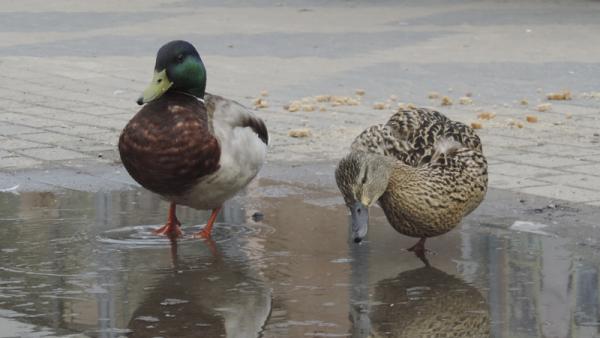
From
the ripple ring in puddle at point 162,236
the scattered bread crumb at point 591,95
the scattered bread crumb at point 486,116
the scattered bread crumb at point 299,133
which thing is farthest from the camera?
the scattered bread crumb at point 591,95

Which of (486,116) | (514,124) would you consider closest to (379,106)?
(486,116)

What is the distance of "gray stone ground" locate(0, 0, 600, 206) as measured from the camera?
8.64 meters

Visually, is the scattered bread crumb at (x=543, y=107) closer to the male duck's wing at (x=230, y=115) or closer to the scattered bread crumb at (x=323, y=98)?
the scattered bread crumb at (x=323, y=98)

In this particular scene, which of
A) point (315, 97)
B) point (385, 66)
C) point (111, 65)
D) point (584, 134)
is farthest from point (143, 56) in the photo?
point (584, 134)

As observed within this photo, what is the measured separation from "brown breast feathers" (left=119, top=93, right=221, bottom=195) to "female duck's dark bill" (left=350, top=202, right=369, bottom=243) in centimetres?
87

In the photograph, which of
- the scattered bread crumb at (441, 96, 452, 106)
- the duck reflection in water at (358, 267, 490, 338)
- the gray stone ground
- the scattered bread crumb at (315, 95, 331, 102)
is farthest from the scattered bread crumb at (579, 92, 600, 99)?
the duck reflection in water at (358, 267, 490, 338)

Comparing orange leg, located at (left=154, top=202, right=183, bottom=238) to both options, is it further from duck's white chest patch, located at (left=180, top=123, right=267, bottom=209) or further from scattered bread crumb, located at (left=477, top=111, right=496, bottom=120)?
scattered bread crumb, located at (left=477, top=111, right=496, bottom=120)

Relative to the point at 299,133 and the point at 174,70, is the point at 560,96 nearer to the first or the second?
the point at 299,133

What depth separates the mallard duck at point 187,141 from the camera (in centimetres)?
627

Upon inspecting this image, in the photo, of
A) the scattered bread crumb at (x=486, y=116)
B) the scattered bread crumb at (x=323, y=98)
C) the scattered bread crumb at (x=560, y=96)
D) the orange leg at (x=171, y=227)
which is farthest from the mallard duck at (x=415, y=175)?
the scattered bread crumb at (x=560, y=96)

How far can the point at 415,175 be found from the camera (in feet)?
19.8

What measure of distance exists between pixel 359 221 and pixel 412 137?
2.60 ft

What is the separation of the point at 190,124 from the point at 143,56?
25.3 ft

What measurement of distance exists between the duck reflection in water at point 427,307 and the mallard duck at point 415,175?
265 mm
